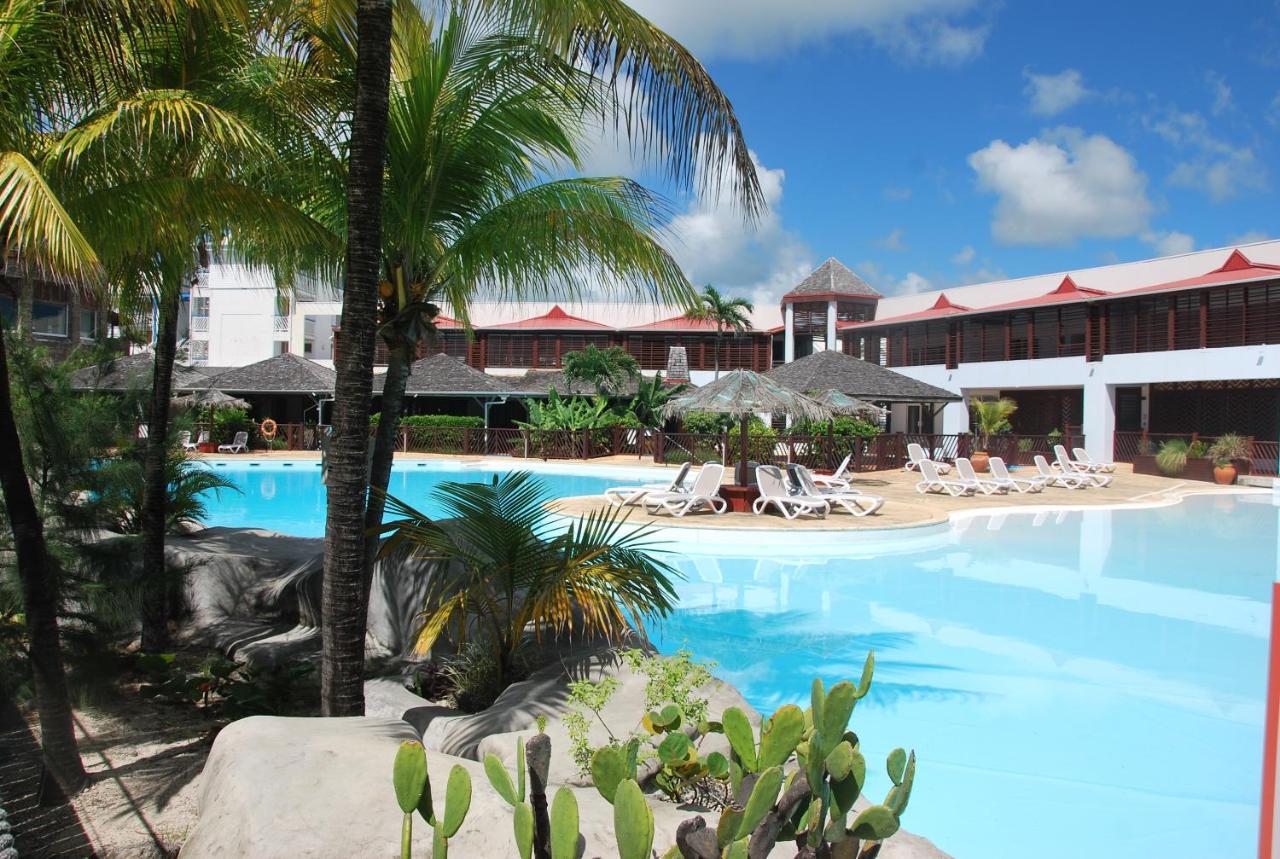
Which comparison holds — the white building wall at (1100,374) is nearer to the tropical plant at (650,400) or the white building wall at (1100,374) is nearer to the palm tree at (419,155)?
the tropical plant at (650,400)

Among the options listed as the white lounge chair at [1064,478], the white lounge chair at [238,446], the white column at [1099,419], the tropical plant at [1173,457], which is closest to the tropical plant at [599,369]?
the white lounge chair at [238,446]

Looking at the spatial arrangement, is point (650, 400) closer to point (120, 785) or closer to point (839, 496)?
point (839, 496)

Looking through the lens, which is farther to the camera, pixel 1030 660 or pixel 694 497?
pixel 694 497

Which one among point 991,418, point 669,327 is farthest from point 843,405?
point 669,327

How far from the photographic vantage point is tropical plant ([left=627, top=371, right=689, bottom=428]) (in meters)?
30.5

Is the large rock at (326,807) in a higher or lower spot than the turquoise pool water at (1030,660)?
higher

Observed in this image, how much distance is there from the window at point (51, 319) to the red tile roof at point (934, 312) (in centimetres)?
2925

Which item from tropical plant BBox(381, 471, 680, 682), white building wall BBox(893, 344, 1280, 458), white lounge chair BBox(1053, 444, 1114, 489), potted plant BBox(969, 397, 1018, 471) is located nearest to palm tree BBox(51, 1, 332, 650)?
tropical plant BBox(381, 471, 680, 682)

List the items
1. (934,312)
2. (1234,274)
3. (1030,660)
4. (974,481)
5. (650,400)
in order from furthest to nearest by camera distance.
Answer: (934,312) < (650,400) < (1234,274) < (974,481) < (1030,660)

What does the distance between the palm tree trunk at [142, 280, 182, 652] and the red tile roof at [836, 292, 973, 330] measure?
3019 centimetres

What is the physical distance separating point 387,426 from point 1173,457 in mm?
25818

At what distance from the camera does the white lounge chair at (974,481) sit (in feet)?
64.8

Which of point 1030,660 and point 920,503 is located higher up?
point 920,503

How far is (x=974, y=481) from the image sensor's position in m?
19.7
